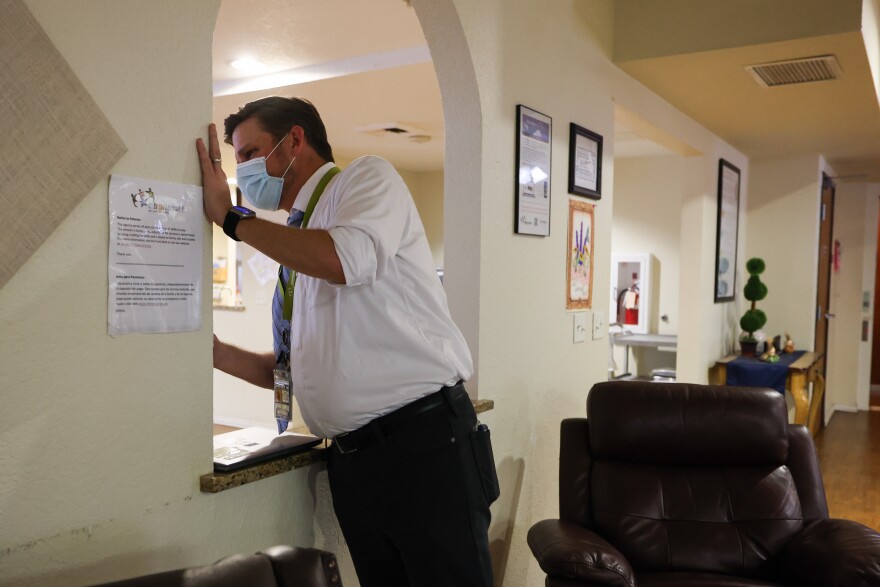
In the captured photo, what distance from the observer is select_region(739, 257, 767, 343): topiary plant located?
16.0ft

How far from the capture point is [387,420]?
155 centimetres

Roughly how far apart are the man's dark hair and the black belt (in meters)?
0.63

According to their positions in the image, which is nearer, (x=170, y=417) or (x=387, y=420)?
(x=170, y=417)

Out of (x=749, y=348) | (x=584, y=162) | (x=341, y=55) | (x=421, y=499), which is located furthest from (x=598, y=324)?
(x=749, y=348)

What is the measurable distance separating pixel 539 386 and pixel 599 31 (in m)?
1.49

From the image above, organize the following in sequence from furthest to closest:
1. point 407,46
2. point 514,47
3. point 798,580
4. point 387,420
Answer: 1. point 407,46
2. point 514,47
3. point 798,580
4. point 387,420

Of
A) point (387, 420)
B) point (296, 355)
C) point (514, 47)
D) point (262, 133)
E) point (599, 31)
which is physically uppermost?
point (599, 31)

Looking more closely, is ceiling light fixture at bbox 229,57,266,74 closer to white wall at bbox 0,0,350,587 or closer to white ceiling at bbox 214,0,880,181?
white ceiling at bbox 214,0,880,181

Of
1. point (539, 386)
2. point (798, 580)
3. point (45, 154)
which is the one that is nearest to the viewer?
point (45, 154)

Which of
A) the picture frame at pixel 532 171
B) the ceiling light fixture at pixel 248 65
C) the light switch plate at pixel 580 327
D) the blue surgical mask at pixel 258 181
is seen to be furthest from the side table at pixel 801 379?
the blue surgical mask at pixel 258 181

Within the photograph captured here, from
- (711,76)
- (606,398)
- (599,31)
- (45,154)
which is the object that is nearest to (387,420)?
(45,154)

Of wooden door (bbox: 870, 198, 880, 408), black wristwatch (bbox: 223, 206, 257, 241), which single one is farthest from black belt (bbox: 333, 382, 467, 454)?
wooden door (bbox: 870, 198, 880, 408)

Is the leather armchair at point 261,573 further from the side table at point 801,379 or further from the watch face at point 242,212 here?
the side table at point 801,379

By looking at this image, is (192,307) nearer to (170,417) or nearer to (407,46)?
(170,417)
